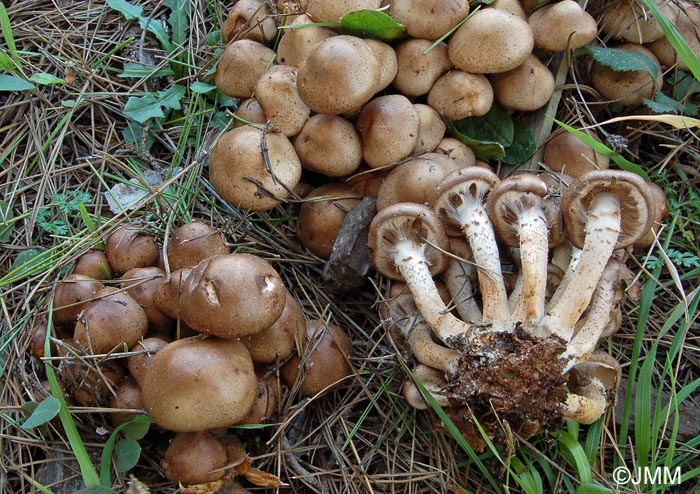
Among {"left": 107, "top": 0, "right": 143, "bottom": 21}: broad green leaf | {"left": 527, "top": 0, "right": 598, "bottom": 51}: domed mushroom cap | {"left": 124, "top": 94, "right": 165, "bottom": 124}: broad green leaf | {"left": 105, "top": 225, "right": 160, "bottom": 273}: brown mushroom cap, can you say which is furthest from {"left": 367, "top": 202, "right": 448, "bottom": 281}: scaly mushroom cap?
{"left": 107, "top": 0, "right": 143, "bottom": 21}: broad green leaf

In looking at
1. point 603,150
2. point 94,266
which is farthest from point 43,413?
point 603,150

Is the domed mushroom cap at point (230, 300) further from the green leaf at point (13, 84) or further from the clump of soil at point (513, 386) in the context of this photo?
the green leaf at point (13, 84)

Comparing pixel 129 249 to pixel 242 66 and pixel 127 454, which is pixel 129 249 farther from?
pixel 242 66

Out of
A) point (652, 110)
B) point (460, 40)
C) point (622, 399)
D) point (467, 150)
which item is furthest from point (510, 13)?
point (622, 399)

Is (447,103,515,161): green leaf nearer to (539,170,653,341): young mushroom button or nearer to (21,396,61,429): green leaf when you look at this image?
(539,170,653,341): young mushroom button

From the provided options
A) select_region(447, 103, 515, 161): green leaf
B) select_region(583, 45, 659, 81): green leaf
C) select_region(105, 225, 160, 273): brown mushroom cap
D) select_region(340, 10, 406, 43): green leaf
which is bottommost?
select_region(105, 225, 160, 273): brown mushroom cap

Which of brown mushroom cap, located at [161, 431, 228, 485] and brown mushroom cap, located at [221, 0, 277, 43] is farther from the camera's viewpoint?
brown mushroom cap, located at [221, 0, 277, 43]
